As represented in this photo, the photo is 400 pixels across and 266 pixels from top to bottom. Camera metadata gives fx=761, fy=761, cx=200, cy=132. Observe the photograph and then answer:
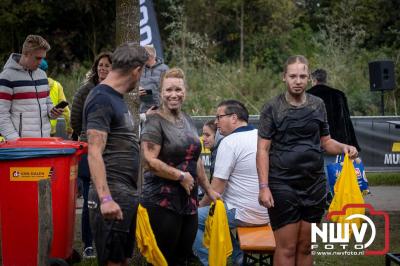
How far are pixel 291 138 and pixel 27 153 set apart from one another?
2052 millimetres

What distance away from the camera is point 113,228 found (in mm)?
4574

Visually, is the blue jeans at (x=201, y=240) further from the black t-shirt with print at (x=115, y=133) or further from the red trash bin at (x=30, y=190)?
the black t-shirt with print at (x=115, y=133)

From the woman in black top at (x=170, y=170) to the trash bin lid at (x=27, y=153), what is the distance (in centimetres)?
95

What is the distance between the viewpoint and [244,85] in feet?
66.2

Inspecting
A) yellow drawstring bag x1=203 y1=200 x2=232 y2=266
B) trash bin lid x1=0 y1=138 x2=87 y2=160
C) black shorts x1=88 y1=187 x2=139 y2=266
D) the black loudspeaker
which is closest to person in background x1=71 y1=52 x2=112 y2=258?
trash bin lid x1=0 y1=138 x2=87 y2=160

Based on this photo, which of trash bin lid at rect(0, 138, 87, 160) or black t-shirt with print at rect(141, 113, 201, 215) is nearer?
black t-shirt with print at rect(141, 113, 201, 215)

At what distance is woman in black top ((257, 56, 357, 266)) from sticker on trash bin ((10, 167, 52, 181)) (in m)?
1.72

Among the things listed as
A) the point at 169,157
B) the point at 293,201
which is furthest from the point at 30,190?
the point at 293,201

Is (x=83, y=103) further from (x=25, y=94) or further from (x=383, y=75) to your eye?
(x=383, y=75)

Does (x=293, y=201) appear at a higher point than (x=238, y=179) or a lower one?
lower

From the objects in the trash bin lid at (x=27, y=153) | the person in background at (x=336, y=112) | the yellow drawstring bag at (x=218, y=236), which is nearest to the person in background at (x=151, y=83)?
the person in background at (x=336, y=112)

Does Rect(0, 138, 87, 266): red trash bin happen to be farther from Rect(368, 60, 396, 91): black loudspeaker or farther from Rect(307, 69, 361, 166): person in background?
Rect(368, 60, 396, 91): black loudspeaker

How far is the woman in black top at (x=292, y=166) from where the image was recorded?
209 inches

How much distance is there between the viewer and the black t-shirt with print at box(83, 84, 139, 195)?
4.45 m
